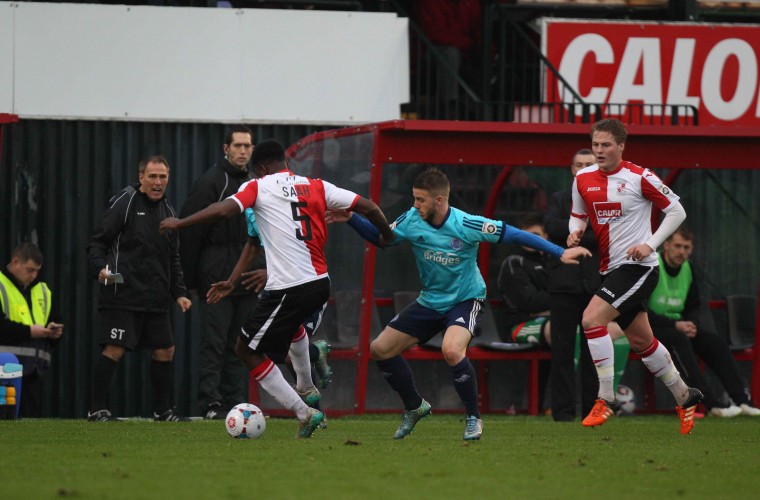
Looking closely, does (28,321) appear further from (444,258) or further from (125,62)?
(444,258)

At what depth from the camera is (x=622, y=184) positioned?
10008 mm

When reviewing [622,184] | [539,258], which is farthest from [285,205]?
[539,258]

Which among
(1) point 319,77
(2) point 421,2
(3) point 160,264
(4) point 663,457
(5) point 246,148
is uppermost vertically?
(2) point 421,2

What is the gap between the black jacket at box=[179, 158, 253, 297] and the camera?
11.8m

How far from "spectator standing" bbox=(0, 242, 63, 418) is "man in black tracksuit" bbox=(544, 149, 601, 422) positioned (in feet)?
14.0

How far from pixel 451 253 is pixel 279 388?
4.84 feet

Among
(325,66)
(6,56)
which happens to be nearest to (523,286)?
(325,66)

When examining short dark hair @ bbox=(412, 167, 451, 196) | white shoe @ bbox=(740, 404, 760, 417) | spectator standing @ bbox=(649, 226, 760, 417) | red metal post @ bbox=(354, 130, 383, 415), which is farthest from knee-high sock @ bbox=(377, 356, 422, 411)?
white shoe @ bbox=(740, 404, 760, 417)

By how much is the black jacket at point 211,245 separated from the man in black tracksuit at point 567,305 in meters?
2.70

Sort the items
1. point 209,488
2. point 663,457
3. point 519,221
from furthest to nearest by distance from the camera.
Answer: point 519,221 → point 663,457 → point 209,488

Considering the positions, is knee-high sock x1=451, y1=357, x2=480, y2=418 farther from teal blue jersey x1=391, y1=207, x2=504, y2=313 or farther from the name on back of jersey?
the name on back of jersey

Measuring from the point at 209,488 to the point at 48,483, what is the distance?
776 millimetres

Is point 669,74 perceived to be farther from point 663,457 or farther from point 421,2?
point 663,457

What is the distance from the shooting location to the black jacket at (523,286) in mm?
13062
